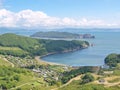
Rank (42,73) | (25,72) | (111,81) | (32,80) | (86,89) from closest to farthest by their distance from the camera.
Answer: (86,89)
(111,81)
(32,80)
(25,72)
(42,73)

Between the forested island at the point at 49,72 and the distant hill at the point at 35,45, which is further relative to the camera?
the distant hill at the point at 35,45

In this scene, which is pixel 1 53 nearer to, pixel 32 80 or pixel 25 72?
pixel 25 72

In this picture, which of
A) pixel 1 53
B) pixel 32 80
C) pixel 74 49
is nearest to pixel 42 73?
pixel 32 80

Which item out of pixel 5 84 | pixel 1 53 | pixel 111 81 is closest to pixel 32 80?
pixel 5 84

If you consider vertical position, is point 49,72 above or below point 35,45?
below

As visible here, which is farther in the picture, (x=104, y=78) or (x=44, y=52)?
(x=44, y=52)

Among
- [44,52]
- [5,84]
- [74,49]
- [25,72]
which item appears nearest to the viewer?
[5,84]

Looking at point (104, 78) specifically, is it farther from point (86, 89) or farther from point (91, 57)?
point (91, 57)

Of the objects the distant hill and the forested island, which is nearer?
the forested island

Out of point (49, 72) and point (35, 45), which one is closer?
point (49, 72)
